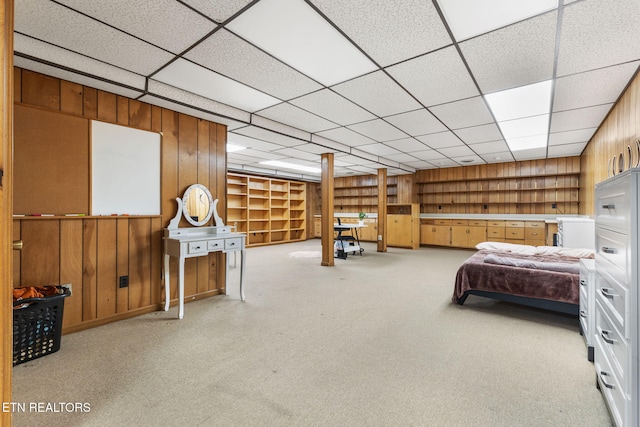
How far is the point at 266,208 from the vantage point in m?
9.87

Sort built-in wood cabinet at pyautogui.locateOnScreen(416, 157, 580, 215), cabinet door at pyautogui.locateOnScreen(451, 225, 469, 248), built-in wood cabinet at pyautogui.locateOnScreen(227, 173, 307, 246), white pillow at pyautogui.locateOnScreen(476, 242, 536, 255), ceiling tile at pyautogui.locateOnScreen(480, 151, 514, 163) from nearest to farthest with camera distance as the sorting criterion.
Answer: white pillow at pyautogui.locateOnScreen(476, 242, 536, 255) < ceiling tile at pyautogui.locateOnScreen(480, 151, 514, 163) < built-in wood cabinet at pyautogui.locateOnScreen(416, 157, 580, 215) < cabinet door at pyautogui.locateOnScreen(451, 225, 469, 248) < built-in wood cabinet at pyautogui.locateOnScreen(227, 173, 307, 246)

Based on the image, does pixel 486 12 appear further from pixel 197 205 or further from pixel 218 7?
pixel 197 205

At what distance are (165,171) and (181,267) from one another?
1.20 m

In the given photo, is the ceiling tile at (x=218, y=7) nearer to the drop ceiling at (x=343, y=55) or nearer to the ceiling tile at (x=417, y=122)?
the drop ceiling at (x=343, y=55)

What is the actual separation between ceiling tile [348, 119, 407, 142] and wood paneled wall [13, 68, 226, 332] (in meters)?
2.15

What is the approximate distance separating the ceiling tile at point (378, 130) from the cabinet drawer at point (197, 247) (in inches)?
112

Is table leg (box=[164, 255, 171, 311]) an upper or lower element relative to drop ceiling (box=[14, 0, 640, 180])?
lower

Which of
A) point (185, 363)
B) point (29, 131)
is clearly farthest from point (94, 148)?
point (185, 363)

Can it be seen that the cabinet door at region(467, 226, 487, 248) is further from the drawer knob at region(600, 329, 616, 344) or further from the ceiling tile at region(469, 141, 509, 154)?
the drawer knob at region(600, 329, 616, 344)

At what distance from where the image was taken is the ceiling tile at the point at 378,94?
2.92 metres

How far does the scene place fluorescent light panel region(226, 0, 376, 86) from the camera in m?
1.90

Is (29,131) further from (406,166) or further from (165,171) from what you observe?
(406,166)

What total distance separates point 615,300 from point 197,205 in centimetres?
390

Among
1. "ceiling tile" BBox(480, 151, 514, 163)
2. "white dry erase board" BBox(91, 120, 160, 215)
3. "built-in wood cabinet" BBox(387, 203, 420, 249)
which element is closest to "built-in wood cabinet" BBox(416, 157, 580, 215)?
"ceiling tile" BBox(480, 151, 514, 163)
